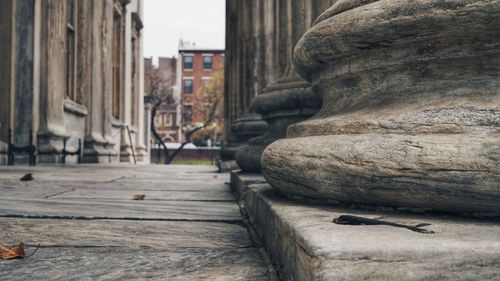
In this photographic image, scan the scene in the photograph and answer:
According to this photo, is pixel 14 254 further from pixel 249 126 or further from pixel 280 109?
pixel 249 126

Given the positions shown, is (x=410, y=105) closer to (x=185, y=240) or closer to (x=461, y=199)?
(x=461, y=199)

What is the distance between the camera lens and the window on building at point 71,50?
484 inches

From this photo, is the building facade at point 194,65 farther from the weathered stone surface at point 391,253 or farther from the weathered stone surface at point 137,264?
the weathered stone surface at point 391,253

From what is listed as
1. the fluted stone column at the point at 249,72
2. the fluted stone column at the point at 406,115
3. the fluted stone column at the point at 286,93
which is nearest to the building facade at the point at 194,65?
the fluted stone column at the point at 249,72

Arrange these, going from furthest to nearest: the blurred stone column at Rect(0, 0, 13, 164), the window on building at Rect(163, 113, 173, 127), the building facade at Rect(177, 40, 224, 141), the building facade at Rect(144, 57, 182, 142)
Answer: the window on building at Rect(163, 113, 173, 127)
the building facade at Rect(177, 40, 224, 141)
the building facade at Rect(144, 57, 182, 142)
the blurred stone column at Rect(0, 0, 13, 164)

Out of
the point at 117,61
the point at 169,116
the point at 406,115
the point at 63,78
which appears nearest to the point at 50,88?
the point at 63,78

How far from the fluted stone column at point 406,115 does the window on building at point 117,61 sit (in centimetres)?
1649

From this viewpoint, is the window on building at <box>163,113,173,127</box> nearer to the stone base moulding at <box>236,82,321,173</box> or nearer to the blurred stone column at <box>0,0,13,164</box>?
the blurred stone column at <box>0,0,13,164</box>

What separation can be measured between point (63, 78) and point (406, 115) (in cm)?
1060

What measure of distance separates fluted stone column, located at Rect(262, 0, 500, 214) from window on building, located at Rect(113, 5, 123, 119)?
649 inches

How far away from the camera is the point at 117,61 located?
58.6 ft

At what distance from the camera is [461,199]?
1.40m

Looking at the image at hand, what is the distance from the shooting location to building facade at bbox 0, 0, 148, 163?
9.82 m

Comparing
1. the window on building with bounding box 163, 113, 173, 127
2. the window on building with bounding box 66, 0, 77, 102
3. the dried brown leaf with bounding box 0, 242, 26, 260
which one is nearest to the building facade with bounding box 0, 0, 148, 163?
the window on building with bounding box 66, 0, 77, 102
